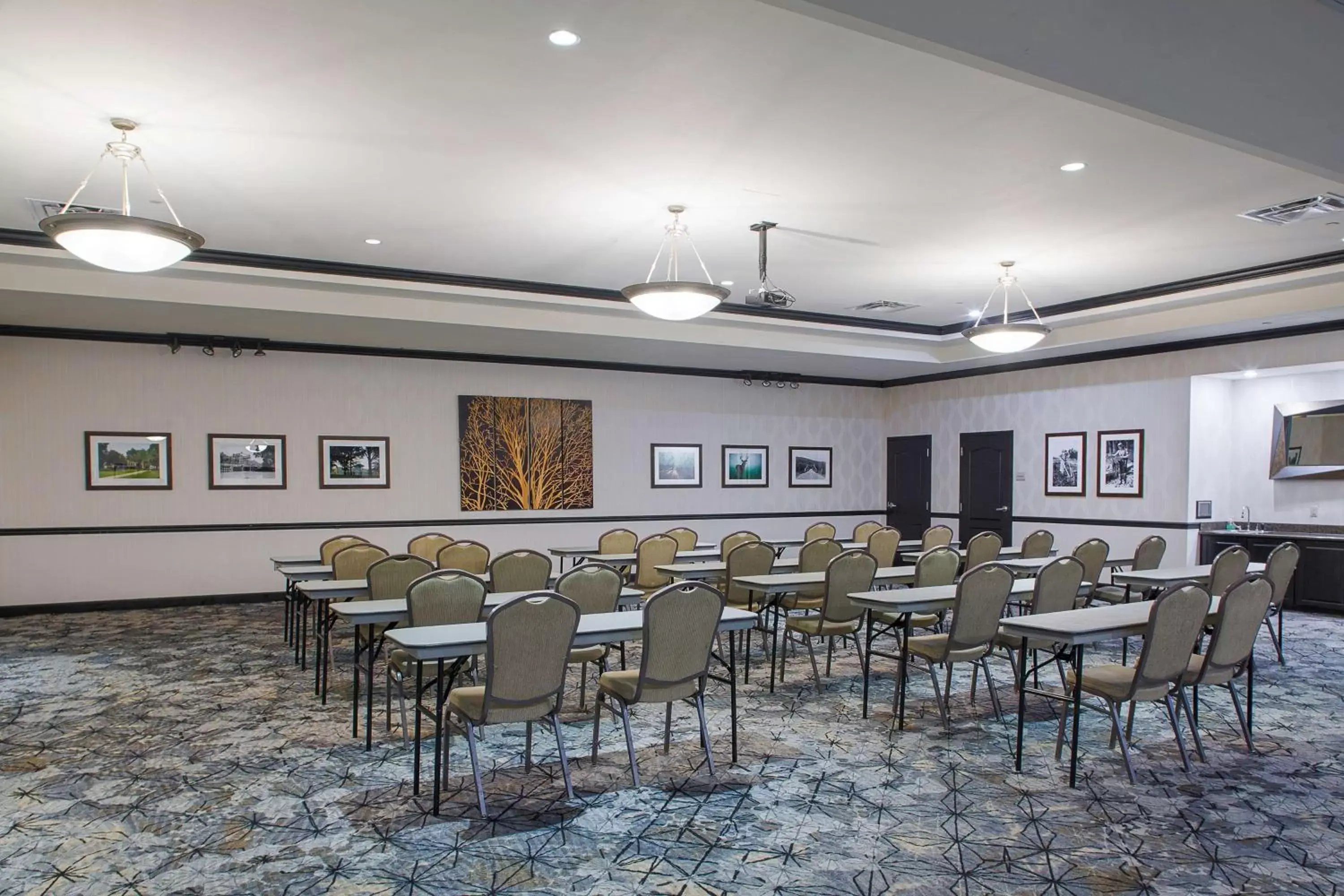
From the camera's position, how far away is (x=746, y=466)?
13.6 metres

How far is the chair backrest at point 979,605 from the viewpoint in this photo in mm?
5062

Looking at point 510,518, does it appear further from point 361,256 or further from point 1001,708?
point 1001,708

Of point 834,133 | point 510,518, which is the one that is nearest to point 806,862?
point 834,133

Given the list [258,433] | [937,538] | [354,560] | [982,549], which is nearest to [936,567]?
[982,549]

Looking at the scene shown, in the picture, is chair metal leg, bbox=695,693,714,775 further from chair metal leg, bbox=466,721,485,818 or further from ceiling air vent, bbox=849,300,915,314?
ceiling air vent, bbox=849,300,915,314

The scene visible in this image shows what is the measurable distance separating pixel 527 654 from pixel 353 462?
7.92m

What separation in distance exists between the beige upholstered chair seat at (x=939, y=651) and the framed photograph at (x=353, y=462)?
7791 mm

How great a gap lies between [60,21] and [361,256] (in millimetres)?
4188

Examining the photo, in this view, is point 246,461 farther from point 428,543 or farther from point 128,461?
point 428,543

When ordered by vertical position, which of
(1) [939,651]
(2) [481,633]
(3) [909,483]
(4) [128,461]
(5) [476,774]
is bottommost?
(5) [476,774]

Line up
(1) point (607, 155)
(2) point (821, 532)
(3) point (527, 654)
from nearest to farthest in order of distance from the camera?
(3) point (527, 654) → (1) point (607, 155) → (2) point (821, 532)

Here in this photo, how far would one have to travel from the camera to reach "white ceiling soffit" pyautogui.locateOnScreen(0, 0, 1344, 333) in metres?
3.89

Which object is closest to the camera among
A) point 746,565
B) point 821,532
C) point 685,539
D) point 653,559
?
point 746,565

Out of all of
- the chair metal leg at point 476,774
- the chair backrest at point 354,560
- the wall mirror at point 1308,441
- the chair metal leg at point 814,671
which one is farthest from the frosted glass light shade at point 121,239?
the wall mirror at point 1308,441
